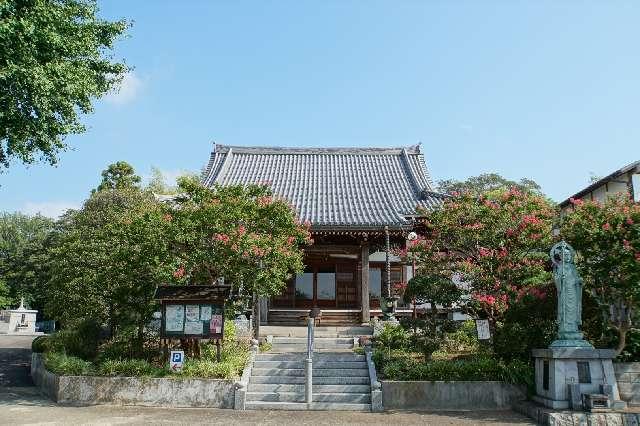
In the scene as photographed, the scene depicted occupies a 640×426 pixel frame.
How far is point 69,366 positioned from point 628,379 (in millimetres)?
13691

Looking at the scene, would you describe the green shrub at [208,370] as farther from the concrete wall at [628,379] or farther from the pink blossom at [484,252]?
the concrete wall at [628,379]

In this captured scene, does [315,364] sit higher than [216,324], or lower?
lower

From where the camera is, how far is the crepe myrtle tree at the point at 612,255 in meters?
11.1

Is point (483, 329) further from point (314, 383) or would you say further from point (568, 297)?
point (314, 383)

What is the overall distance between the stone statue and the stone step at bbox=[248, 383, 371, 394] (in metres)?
4.66

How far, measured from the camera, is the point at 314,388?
42.2 feet

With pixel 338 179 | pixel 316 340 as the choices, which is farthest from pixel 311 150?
pixel 316 340

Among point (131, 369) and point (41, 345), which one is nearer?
point (131, 369)

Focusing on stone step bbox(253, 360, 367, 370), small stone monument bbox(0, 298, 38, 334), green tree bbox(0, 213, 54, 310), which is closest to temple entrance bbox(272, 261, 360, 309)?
stone step bbox(253, 360, 367, 370)

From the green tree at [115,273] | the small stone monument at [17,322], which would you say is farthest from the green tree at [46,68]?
the small stone monument at [17,322]

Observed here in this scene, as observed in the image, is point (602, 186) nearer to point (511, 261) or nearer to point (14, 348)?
point (511, 261)

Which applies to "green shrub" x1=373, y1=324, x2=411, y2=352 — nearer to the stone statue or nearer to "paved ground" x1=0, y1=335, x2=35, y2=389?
the stone statue

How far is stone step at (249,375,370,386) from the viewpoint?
13203 millimetres

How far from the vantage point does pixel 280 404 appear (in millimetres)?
12062
